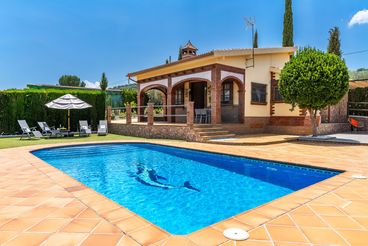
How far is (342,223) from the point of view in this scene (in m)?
3.24

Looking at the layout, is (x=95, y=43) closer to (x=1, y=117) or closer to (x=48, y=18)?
(x=48, y=18)

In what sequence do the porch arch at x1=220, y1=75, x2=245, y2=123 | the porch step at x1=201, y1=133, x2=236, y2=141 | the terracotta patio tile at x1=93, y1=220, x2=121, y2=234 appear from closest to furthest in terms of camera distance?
1. the terracotta patio tile at x1=93, y1=220, x2=121, y2=234
2. the porch step at x1=201, y1=133, x2=236, y2=141
3. the porch arch at x1=220, y1=75, x2=245, y2=123

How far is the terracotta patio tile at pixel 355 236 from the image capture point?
275 centimetres

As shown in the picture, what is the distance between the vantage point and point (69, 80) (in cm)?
6222

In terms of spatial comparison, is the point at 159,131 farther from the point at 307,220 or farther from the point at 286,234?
the point at 286,234

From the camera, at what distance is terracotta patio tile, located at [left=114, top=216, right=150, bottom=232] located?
10.0ft

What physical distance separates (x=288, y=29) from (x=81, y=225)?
3048 cm

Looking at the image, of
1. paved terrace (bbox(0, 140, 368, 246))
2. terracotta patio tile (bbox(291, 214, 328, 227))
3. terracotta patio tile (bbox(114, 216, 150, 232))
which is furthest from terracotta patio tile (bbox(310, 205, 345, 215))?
terracotta patio tile (bbox(114, 216, 150, 232))

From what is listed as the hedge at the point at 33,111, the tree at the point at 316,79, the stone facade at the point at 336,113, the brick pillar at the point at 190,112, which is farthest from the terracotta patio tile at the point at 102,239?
the stone facade at the point at 336,113

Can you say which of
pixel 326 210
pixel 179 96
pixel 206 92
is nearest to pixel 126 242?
pixel 326 210

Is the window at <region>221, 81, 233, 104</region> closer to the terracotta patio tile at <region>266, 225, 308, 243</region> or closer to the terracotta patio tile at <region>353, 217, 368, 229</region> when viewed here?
the terracotta patio tile at <region>353, 217, 368, 229</region>

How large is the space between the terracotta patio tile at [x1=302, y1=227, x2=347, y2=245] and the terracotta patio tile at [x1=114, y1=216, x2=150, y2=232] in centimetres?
200

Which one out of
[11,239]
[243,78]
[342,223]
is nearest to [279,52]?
[243,78]

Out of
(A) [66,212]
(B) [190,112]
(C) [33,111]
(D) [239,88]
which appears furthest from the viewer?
(C) [33,111]
